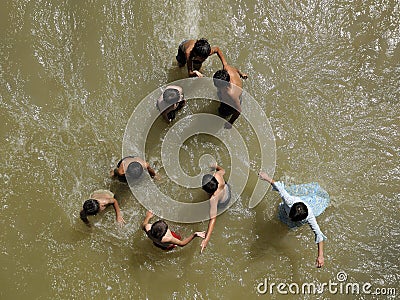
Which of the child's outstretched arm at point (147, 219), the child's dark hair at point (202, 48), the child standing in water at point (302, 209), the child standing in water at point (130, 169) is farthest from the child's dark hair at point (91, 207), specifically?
the child's dark hair at point (202, 48)

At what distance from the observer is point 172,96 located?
4938mm

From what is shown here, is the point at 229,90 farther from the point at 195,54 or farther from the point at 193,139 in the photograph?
the point at 193,139

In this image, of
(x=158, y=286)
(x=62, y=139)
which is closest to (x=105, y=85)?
(x=62, y=139)

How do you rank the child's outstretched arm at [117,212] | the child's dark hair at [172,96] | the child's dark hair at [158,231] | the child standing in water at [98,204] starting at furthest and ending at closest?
the child's outstretched arm at [117,212], the child's dark hair at [172,96], the child standing in water at [98,204], the child's dark hair at [158,231]

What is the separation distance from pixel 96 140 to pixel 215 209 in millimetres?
1926

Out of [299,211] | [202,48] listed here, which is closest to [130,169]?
[202,48]

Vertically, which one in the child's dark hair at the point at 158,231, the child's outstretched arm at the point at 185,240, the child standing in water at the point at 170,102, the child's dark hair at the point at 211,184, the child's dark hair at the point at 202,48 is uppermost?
the child's dark hair at the point at 202,48

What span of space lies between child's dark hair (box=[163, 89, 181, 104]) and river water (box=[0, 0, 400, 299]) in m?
0.61

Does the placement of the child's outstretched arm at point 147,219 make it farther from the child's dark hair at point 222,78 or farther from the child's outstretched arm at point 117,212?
the child's dark hair at point 222,78

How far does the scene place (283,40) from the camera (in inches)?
227

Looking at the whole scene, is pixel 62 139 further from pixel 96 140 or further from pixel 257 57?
pixel 257 57

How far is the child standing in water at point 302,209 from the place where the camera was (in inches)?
176

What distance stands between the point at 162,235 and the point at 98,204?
931 millimetres

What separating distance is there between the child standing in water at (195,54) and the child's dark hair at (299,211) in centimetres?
196
